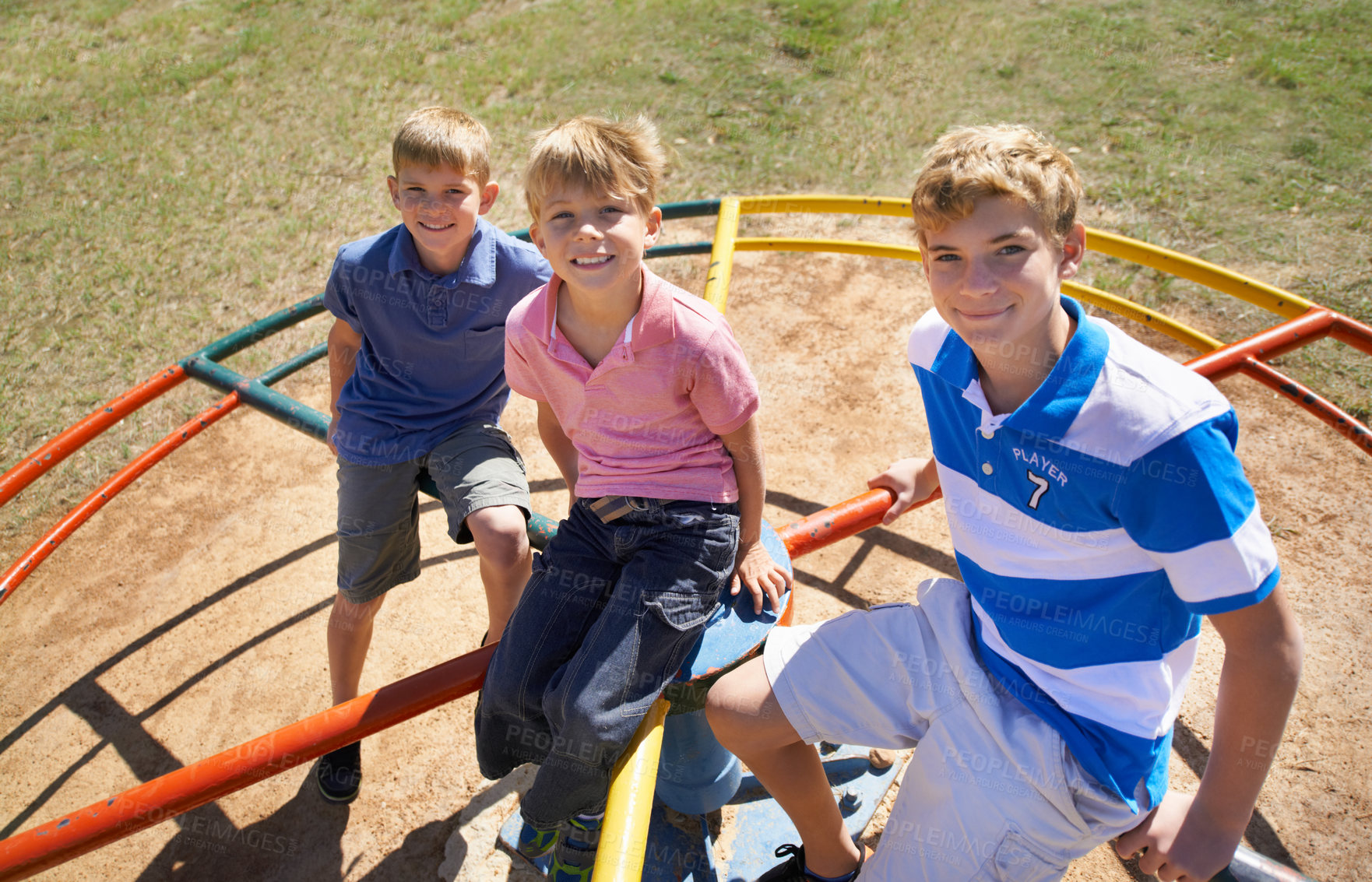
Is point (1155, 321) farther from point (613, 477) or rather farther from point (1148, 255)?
point (613, 477)

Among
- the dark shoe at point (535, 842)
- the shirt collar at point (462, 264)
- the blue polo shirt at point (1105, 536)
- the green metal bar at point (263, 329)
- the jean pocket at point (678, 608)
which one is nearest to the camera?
the blue polo shirt at point (1105, 536)

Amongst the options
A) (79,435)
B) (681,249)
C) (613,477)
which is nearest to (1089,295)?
(681,249)

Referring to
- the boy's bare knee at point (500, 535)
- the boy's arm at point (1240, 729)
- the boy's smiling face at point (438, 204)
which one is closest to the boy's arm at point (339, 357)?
the boy's smiling face at point (438, 204)

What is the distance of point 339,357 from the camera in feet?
8.36

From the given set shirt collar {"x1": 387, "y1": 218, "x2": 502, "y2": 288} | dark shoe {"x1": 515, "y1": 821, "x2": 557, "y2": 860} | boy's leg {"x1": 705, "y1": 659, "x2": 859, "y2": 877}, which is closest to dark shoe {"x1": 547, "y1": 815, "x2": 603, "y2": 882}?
dark shoe {"x1": 515, "y1": 821, "x2": 557, "y2": 860}

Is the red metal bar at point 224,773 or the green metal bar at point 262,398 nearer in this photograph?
the red metal bar at point 224,773

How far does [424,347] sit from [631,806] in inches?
57.4

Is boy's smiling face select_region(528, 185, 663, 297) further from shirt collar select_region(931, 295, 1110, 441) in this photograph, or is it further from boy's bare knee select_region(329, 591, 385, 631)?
boy's bare knee select_region(329, 591, 385, 631)

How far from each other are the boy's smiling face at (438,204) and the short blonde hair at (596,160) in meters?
0.53

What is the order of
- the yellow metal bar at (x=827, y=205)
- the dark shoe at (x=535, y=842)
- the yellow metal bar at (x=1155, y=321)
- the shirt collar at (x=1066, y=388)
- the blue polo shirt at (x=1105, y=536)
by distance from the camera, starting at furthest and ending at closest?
the yellow metal bar at (x=827, y=205), the yellow metal bar at (x=1155, y=321), the dark shoe at (x=535, y=842), the shirt collar at (x=1066, y=388), the blue polo shirt at (x=1105, y=536)

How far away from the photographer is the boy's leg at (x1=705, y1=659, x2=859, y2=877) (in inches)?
63.7

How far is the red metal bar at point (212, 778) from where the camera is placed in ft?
4.21

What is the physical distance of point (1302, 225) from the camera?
489 centimetres

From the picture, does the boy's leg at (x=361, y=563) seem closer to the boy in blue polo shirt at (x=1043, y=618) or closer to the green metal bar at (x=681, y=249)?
the boy in blue polo shirt at (x=1043, y=618)
